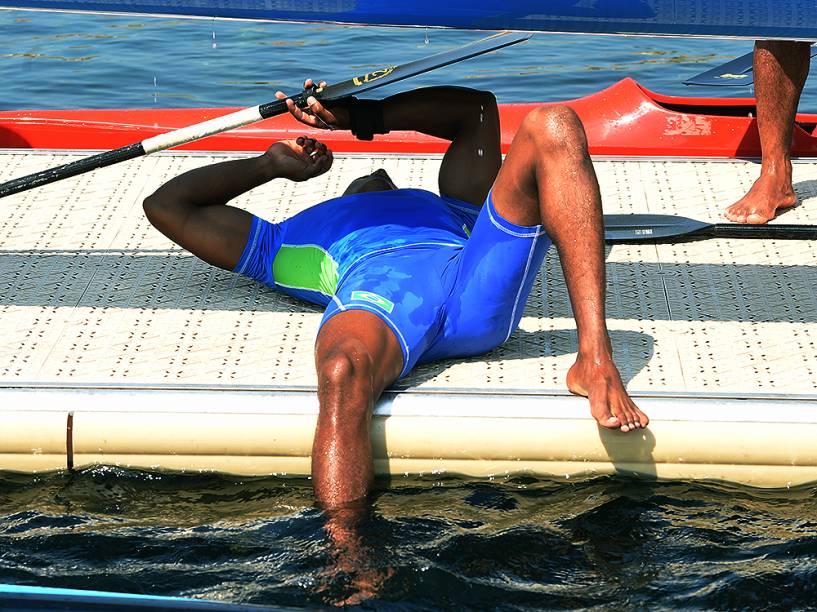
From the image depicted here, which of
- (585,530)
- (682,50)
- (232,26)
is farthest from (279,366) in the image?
(232,26)

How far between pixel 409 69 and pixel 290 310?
2.45 feet

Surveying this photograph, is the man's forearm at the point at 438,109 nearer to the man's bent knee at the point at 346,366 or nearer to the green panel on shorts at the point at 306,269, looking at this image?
the green panel on shorts at the point at 306,269

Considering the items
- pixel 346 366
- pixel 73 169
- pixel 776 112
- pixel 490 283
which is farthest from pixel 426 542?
pixel 776 112

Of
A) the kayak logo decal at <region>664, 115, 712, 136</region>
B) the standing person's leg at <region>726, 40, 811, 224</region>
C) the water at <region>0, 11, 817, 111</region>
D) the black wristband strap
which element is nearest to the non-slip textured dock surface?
the standing person's leg at <region>726, 40, 811, 224</region>

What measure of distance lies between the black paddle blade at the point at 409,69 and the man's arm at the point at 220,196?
0.64 ft

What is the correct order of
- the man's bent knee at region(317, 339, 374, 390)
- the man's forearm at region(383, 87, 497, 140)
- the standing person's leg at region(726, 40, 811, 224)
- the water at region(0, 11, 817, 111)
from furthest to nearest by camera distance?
1. the water at region(0, 11, 817, 111)
2. the standing person's leg at region(726, 40, 811, 224)
3. the man's forearm at region(383, 87, 497, 140)
4. the man's bent knee at region(317, 339, 374, 390)

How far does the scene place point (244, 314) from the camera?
3.53 m

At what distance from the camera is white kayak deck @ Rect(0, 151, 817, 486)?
3.00m

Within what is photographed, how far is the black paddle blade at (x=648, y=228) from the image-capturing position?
4.02 metres

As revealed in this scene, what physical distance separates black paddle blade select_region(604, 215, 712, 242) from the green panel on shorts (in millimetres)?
1010

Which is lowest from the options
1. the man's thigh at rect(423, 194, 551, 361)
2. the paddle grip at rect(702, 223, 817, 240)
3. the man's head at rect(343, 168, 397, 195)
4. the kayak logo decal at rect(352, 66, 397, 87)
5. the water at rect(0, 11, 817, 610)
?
the water at rect(0, 11, 817, 610)

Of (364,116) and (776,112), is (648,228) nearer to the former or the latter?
(776,112)

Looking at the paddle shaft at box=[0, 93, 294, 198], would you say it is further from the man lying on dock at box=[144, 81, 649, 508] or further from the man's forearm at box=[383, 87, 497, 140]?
the man's forearm at box=[383, 87, 497, 140]

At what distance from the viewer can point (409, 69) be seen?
351cm
